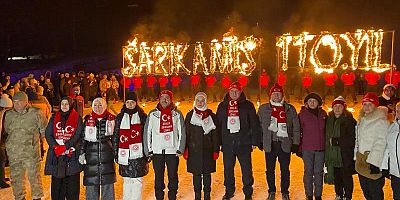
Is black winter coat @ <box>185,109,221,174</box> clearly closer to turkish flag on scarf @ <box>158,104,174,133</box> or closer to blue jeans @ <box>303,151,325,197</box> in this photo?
turkish flag on scarf @ <box>158,104,174,133</box>

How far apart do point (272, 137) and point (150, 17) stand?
31287mm

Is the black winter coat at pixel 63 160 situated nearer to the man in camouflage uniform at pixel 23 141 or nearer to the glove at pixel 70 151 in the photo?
the glove at pixel 70 151

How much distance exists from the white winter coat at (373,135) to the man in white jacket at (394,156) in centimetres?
6

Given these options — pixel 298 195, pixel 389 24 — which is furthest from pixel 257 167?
pixel 389 24

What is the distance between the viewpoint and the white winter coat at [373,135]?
17.0 feet

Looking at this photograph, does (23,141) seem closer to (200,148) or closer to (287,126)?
(200,148)

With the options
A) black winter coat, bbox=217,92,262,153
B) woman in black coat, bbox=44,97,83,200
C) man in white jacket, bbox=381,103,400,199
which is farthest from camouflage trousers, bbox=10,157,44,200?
man in white jacket, bbox=381,103,400,199

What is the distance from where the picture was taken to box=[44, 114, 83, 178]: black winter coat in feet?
17.9

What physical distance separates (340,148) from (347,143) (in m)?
0.11

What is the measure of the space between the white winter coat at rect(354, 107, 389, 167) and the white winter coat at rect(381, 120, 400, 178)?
0.06 m

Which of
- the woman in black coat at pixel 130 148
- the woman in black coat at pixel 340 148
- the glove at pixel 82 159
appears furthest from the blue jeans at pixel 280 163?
the glove at pixel 82 159

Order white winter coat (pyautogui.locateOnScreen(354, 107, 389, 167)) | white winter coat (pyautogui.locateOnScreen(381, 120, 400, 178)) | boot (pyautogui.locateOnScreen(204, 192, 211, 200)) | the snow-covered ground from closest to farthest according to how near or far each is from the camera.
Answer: white winter coat (pyautogui.locateOnScreen(381, 120, 400, 178)) → white winter coat (pyautogui.locateOnScreen(354, 107, 389, 167)) → boot (pyautogui.locateOnScreen(204, 192, 211, 200)) → the snow-covered ground

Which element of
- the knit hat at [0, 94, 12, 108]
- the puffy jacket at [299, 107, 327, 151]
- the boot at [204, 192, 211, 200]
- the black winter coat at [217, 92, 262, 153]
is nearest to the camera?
the puffy jacket at [299, 107, 327, 151]

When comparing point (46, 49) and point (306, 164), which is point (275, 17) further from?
point (306, 164)
